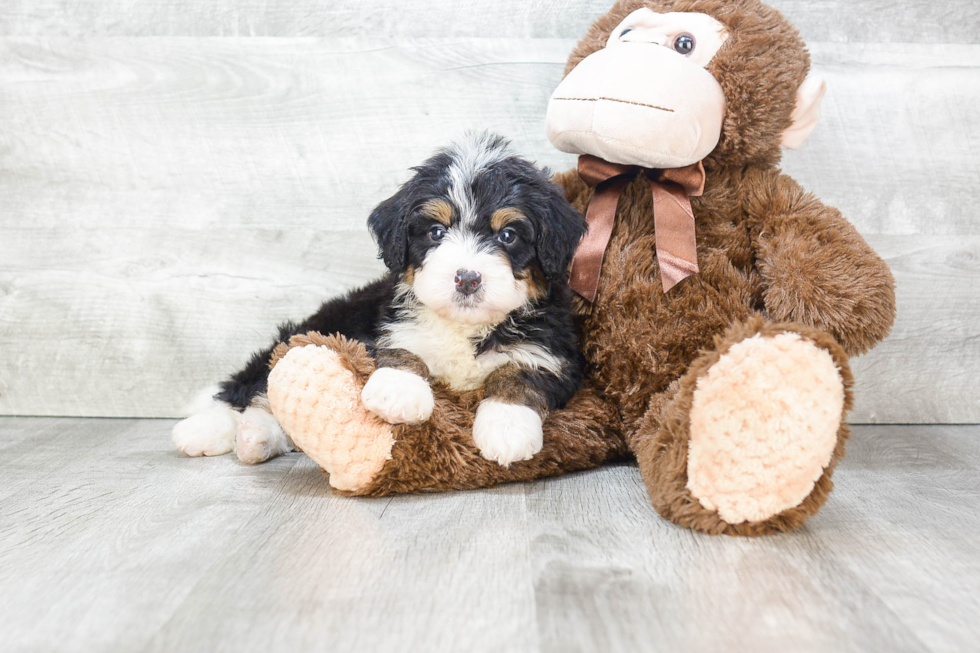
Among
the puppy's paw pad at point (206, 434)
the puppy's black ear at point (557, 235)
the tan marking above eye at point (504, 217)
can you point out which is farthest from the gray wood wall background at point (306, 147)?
the tan marking above eye at point (504, 217)

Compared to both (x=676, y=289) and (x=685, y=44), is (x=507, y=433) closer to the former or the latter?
(x=676, y=289)

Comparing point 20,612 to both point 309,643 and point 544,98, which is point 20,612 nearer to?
point 309,643

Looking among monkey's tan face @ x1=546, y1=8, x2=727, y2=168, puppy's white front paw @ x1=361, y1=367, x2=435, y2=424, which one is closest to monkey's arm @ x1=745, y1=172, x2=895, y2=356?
monkey's tan face @ x1=546, y1=8, x2=727, y2=168

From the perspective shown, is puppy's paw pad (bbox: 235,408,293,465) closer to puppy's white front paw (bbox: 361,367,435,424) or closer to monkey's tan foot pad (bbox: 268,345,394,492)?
monkey's tan foot pad (bbox: 268,345,394,492)

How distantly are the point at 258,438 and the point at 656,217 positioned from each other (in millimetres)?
1221

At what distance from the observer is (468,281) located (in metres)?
1.75

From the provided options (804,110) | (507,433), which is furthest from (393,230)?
(804,110)

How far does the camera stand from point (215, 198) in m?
2.77

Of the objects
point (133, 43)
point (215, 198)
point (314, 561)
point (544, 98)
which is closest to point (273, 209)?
point (215, 198)

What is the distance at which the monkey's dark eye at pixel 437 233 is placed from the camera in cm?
188

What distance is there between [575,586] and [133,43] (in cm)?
238

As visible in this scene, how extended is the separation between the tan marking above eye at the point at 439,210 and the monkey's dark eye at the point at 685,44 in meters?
0.74

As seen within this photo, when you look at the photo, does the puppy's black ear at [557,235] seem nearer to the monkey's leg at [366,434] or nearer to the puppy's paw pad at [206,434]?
the monkey's leg at [366,434]

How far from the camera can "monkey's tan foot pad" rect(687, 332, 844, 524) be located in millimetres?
1525
